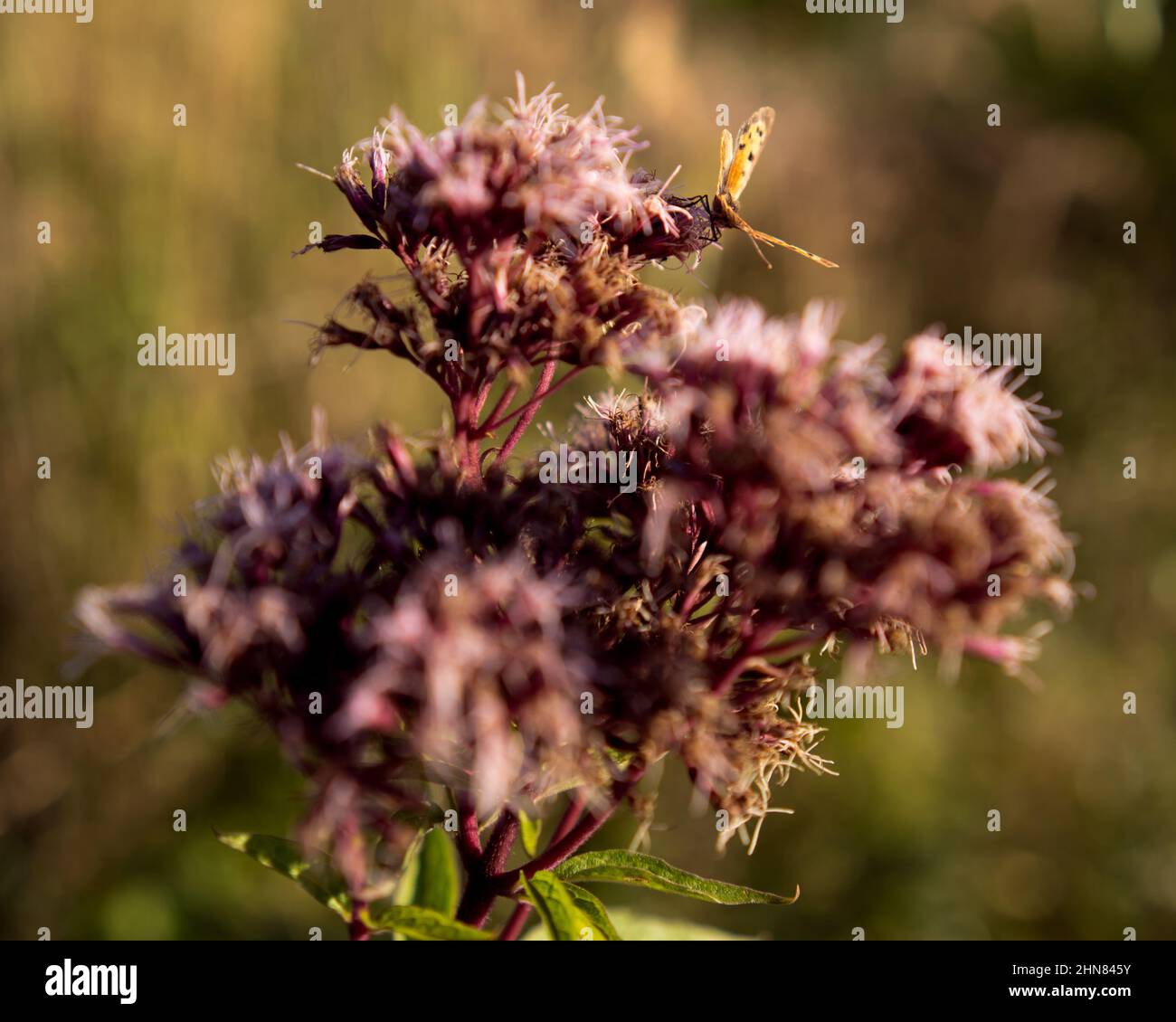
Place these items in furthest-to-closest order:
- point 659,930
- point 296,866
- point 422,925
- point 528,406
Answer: point 659,930, point 528,406, point 296,866, point 422,925

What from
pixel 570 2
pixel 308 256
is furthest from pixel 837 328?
→ pixel 308 256

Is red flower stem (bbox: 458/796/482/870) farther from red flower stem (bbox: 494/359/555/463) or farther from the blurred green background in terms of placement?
the blurred green background

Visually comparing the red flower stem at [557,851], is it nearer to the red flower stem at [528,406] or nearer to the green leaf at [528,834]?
the green leaf at [528,834]

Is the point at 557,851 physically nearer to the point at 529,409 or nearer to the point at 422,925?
the point at 422,925

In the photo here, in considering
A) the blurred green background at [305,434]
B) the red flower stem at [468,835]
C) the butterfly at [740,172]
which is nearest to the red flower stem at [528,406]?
the butterfly at [740,172]

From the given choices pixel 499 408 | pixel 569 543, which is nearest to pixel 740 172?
pixel 499 408

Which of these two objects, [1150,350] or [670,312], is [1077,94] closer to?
[1150,350]
